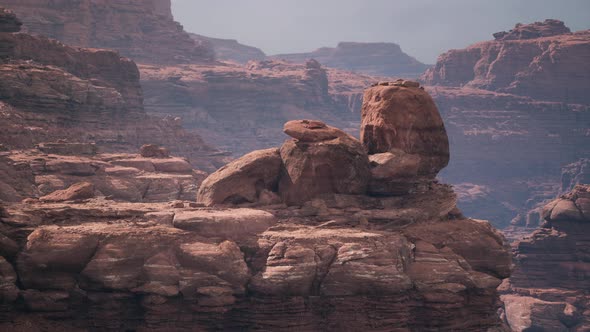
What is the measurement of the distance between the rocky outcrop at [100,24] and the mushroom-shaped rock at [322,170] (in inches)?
4344

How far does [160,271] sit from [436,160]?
15046mm

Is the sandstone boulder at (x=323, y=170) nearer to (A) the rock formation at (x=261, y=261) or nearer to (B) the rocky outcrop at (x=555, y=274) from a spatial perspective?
(A) the rock formation at (x=261, y=261)

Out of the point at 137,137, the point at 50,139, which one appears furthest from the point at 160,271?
the point at 137,137

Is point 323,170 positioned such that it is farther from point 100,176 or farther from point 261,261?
point 100,176

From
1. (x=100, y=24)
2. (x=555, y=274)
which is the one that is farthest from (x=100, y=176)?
(x=100, y=24)

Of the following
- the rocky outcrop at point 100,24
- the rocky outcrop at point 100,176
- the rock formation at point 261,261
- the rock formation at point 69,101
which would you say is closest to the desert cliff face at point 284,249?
the rock formation at point 261,261

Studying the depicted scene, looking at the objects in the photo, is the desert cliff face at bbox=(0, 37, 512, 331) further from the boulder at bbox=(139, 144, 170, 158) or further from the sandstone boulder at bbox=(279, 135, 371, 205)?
the boulder at bbox=(139, 144, 170, 158)

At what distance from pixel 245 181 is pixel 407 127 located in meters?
8.16

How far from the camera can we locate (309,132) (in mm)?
42312

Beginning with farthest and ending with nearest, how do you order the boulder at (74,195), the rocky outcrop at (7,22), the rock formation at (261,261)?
1. the rocky outcrop at (7,22)
2. the boulder at (74,195)
3. the rock formation at (261,261)

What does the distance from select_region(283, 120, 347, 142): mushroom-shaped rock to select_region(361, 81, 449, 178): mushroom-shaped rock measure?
6.53 feet

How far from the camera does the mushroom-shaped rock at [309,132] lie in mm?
42219

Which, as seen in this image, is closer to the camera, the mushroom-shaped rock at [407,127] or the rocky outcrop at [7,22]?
the mushroom-shaped rock at [407,127]

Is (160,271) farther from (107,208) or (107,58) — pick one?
(107,58)
